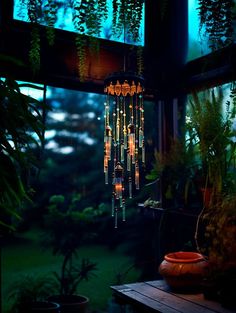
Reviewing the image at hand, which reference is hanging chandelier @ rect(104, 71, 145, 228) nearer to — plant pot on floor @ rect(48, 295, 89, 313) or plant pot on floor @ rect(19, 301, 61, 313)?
plant pot on floor @ rect(19, 301, 61, 313)

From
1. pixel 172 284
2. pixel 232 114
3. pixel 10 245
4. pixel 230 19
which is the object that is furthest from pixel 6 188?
pixel 10 245

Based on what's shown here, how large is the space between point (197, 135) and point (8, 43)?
5.04ft

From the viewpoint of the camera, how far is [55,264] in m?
5.47

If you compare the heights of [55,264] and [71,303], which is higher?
[71,303]

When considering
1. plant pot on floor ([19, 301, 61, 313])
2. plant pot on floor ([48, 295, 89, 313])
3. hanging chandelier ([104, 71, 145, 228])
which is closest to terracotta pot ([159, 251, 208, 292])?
hanging chandelier ([104, 71, 145, 228])

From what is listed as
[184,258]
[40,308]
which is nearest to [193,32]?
[184,258]

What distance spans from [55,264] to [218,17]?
15.0 feet

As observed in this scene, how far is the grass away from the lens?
14.3 feet

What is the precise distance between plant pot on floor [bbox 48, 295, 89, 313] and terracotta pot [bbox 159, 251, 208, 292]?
4.36ft

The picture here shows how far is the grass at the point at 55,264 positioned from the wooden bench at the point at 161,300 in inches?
75.2

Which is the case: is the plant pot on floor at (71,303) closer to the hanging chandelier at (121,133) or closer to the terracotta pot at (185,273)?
the hanging chandelier at (121,133)

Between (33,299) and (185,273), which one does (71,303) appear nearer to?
(33,299)

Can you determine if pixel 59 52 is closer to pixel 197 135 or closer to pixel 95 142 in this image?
pixel 197 135

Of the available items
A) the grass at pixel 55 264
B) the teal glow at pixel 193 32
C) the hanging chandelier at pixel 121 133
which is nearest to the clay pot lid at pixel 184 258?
the hanging chandelier at pixel 121 133
